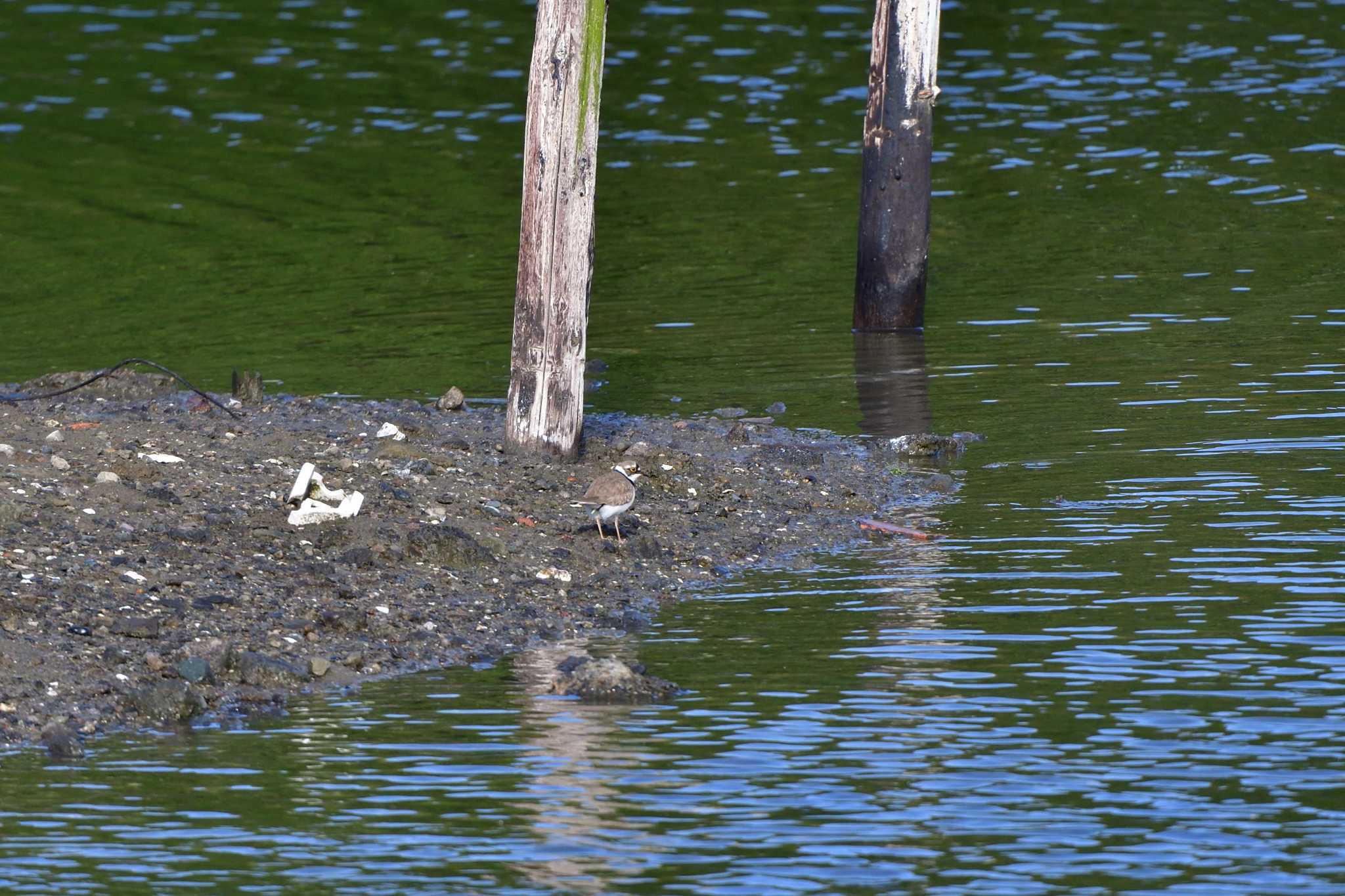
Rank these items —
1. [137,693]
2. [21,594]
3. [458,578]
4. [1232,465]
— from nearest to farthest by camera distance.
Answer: [137,693] → [21,594] → [458,578] → [1232,465]

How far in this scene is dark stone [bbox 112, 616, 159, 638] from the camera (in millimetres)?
9008

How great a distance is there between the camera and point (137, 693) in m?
8.41

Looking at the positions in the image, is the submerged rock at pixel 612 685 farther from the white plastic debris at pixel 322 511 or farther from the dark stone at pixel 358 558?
the white plastic debris at pixel 322 511

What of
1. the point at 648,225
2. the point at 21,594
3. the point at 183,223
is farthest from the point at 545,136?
the point at 183,223

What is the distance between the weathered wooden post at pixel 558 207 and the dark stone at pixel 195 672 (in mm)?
3744

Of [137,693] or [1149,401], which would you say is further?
[1149,401]

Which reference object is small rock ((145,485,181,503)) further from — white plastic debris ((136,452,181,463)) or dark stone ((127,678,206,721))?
dark stone ((127,678,206,721))

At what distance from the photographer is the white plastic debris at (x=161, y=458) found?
1127cm

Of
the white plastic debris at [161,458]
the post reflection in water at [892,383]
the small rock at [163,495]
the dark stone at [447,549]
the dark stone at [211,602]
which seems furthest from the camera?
the post reflection in water at [892,383]

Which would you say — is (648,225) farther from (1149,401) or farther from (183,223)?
(1149,401)

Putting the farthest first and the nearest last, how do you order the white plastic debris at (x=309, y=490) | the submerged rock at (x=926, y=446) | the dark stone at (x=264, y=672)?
the submerged rock at (x=926, y=446) → the white plastic debris at (x=309, y=490) → the dark stone at (x=264, y=672)

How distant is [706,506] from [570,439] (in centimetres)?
102

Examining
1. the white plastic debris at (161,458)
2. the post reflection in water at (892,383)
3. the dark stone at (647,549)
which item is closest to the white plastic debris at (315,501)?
the white plastic debris at (161,458)

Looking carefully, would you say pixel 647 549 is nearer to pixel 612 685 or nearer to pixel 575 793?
pixel 612 685
